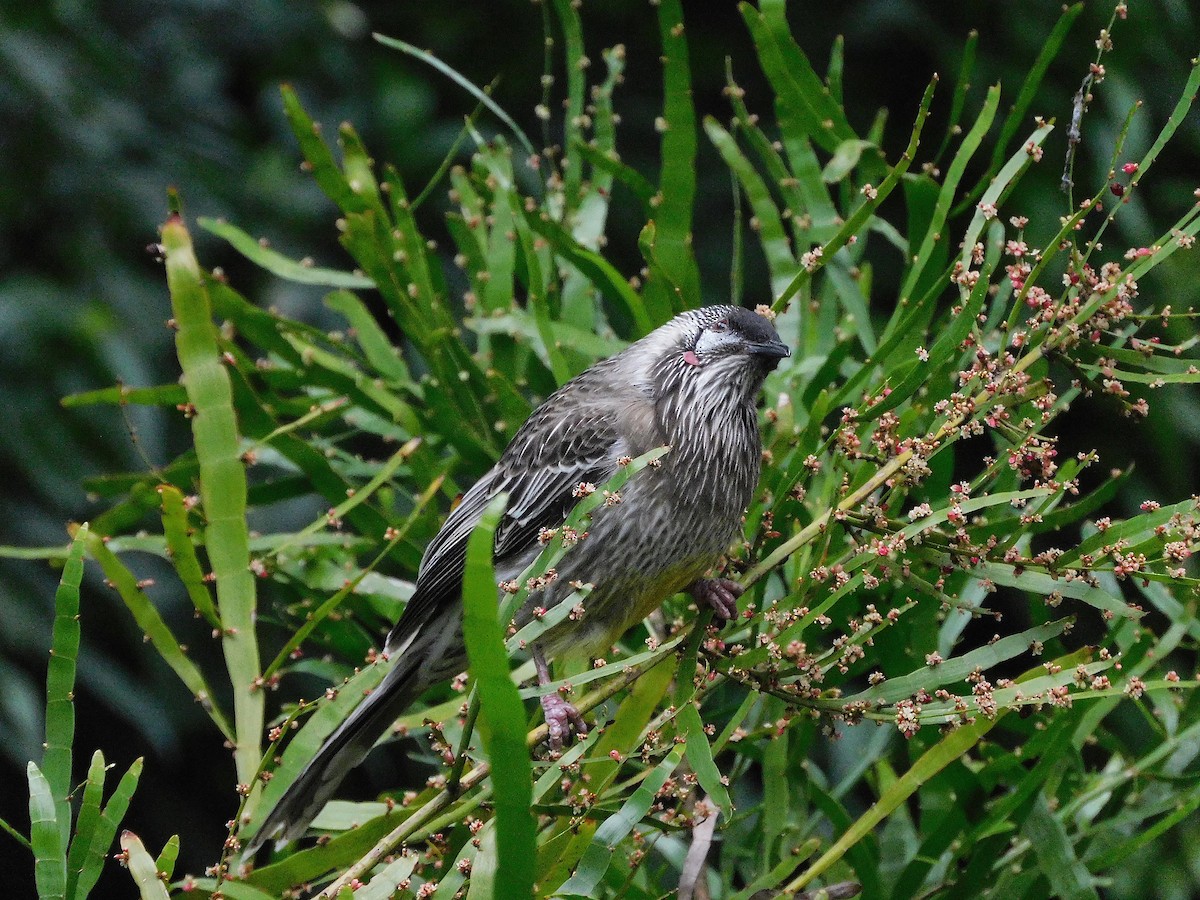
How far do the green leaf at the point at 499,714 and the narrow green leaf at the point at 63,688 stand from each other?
1.43 feet

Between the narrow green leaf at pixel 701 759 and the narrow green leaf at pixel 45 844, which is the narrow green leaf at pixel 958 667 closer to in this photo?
the narrow green leaf at pixel 701 759

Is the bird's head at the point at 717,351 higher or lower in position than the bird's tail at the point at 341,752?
higher

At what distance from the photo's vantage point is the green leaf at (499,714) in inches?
32.2

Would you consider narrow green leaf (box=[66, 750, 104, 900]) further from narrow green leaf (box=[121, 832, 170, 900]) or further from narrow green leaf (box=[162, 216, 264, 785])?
narrow green leaf (box=[162, 216, 264, 785])

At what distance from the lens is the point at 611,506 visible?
1.57 meters

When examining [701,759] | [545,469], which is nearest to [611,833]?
[701,759]

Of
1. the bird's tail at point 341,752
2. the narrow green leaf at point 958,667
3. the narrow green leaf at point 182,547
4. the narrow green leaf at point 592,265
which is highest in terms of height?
the narrow green leaf at point 592,265

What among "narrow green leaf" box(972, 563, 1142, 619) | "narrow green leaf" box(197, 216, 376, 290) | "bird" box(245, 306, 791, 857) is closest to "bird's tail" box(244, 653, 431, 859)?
"bird" box(245, 306, 791, 857)

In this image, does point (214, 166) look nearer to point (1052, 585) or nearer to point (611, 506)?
point (611, 506)

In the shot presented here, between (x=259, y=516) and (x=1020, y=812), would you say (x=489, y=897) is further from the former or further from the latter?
(x=259, y=516)

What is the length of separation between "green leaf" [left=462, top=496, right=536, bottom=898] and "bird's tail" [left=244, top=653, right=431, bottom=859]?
0.52m

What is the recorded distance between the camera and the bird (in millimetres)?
1603

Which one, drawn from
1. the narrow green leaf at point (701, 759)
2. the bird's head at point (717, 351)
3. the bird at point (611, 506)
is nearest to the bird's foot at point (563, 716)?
the bird at point (611, 506)

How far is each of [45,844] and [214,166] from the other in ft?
8.02
